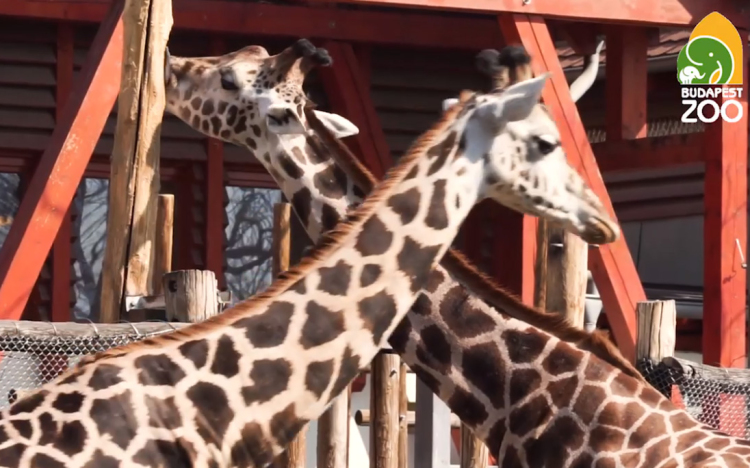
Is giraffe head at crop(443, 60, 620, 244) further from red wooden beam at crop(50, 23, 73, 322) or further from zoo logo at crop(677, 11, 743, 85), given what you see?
red wooden beam at crop(50, 23, 73, 322)

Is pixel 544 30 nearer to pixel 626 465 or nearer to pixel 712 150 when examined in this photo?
pixel 712 150

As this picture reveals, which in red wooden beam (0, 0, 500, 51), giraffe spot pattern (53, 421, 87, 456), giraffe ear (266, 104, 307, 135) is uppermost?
red wooden beam (0, 0, 500, 51)

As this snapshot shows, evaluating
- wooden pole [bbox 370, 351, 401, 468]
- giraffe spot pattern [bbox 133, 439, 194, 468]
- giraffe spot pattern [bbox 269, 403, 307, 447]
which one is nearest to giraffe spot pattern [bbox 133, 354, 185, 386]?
giraffe spot pattern [bbox 133, 439, 194, 468]

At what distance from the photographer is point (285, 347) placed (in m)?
3.87

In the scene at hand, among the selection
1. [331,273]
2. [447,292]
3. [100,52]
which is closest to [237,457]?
[331,273]

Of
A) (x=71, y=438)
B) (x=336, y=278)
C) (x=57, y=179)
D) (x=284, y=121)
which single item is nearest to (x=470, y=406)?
(x=336, y=278)

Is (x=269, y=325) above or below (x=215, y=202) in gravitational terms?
below

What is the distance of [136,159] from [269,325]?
2.46 m

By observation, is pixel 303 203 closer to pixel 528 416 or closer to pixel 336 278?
pixel 528 416

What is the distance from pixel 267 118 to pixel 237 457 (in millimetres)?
2560

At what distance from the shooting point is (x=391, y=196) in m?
4.10

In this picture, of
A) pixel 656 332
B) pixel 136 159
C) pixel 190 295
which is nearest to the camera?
pixel 190 295

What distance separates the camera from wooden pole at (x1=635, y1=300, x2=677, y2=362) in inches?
216

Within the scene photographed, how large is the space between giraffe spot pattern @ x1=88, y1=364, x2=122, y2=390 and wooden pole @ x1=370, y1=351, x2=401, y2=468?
7.11 ft
